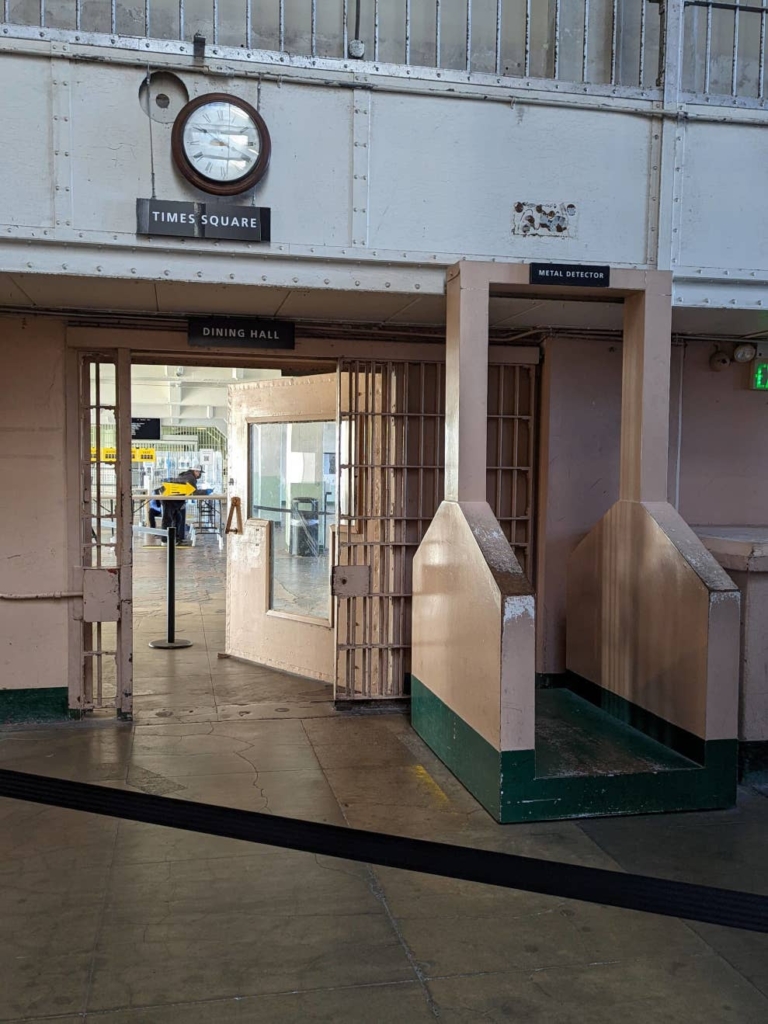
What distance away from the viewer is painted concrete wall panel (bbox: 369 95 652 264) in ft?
17.1

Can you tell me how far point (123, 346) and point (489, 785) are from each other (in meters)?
4.15

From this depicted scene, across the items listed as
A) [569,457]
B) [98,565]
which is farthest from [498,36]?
[98,565]

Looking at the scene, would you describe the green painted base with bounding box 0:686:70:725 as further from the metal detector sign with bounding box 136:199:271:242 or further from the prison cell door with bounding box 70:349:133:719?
the metal detector sign with bounding box 136:199:271:242

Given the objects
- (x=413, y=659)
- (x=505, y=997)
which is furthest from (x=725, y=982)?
(x=413, y=659)

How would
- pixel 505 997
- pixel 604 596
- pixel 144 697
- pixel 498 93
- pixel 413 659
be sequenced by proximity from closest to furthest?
pixel 505 997 → pixel 498 93 → pixel 604 596 → pixel 413 659 → pixel 144 697

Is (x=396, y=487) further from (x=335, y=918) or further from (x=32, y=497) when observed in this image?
(x=335, y=918)

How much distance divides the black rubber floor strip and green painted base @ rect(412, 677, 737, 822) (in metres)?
0.47

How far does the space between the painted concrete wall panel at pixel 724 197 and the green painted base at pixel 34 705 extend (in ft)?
17.9

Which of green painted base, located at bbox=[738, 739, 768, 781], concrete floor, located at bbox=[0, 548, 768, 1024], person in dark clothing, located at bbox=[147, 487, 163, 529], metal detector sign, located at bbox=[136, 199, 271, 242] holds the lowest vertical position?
concrete floor, located at bbox=[0, 548, 768, 1024]

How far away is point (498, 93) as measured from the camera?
526 cm

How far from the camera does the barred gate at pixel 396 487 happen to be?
23.1 feet


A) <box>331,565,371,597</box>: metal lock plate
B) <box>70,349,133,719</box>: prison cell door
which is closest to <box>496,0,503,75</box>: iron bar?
<box>70,349,133,719</box>: prison cell door

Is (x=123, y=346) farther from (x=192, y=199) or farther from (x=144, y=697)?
(x=144, y=697)

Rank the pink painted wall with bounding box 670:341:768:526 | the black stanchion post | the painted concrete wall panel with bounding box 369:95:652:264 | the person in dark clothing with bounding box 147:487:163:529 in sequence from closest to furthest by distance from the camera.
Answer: the painted concrete wall panel with bounding box 369:95:652:264 < the pink painted wall with bounding box 670:341:768:526 < the black stanchion post < the person in dark clothing with bounding box 147:487:163:529
